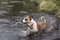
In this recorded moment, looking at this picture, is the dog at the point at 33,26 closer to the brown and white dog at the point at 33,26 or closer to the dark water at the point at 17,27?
the brown and white dog at the point at 33,26

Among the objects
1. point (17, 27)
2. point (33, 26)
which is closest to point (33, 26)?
point (33, 26)

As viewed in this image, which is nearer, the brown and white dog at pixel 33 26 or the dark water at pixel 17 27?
the brown and white dog at pixel 33 26

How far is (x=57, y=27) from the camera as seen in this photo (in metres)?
Answer: 13.0

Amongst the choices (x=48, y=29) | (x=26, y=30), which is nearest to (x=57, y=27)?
(x=48, y=29)

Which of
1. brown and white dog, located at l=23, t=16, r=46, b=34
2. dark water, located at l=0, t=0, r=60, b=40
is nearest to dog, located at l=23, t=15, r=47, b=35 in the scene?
brown and white dog, located at l=23, t=16, r=46, b=34

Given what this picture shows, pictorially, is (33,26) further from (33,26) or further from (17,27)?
(17,27)

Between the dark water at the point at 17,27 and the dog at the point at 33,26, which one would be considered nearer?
the dog at the point at 33,26

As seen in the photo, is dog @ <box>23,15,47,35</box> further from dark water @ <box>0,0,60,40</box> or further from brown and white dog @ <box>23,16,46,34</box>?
dark water @ <box>0,0,60,40</box>

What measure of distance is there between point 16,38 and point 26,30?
51.4 inches

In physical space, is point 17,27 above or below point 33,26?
below

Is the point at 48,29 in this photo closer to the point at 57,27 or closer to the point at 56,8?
the point at 57,27

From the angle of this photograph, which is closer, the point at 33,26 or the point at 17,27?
the point at 33,26

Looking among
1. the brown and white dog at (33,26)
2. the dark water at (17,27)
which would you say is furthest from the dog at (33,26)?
the dark water at (17,27)

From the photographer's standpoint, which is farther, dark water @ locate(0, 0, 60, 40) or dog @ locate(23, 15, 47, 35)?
dark water @ locate(0, 0, 60, 40)
